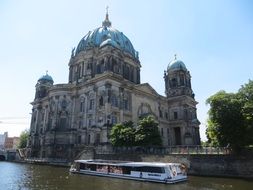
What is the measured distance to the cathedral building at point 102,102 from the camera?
169 feet

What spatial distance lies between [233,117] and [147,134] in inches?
573

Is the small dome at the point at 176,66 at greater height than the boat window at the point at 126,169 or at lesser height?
greater

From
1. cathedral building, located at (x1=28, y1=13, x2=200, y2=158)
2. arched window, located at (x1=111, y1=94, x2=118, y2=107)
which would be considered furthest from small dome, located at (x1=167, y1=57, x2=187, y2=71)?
arched window, located at (x1=111, y1=94, x2=118, y2=107)

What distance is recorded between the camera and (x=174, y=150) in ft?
125

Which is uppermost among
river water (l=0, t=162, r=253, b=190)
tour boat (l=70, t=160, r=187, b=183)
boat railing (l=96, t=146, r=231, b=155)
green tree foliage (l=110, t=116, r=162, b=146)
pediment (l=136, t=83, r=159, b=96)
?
pediment (l=136, t=83, r=159, b=96)

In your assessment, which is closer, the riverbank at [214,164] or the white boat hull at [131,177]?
the white boat hull at [131,177]

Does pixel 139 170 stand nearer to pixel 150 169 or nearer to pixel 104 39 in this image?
pixel 150 169

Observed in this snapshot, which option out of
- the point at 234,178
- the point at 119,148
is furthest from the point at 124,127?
the point at 234,178

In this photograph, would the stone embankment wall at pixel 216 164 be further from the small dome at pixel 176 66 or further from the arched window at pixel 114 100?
the small dome at pixel 176 66

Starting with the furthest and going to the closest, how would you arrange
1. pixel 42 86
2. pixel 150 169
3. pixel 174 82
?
pixel 42 86, pixel 174 82, pixel 150 169

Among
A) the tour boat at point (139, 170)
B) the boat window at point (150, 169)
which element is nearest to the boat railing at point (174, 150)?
the tour boat at point (139, 170)

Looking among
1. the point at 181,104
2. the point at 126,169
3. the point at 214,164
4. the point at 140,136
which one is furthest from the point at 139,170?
the point at 181,104

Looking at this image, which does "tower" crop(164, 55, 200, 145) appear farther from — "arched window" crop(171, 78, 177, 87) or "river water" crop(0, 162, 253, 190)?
"river water" crop(0, 162, 253, 190)

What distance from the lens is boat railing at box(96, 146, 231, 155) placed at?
33.5m
